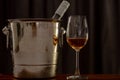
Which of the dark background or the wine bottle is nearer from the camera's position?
the wine bottle

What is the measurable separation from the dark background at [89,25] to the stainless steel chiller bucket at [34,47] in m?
1.22

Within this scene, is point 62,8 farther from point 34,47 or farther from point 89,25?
point 89,25

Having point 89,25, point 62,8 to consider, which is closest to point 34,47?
point 62,8

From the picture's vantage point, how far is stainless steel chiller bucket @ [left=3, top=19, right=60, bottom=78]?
2.93 ft

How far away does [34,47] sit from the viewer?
0.89 m

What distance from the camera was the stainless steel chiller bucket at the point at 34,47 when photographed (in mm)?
892

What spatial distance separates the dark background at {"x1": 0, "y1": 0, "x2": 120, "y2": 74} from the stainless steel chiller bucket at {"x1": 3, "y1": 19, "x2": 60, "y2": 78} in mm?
1223

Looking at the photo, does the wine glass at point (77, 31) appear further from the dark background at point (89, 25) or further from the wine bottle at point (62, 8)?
the dark background at point (89, 25)

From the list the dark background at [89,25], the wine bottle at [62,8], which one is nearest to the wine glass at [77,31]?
the wine bottle at [62,8]

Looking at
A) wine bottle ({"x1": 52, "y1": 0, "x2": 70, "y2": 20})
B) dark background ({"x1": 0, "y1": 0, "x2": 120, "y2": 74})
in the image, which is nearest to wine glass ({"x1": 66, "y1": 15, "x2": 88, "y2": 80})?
wine bottle ({"x1": 52, "y1": 0, "x2": 70, "y2": 20})

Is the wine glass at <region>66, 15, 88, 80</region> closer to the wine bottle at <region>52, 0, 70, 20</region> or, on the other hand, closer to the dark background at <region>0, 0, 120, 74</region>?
the wine bottle at <region>52, 0, 70, 20</region>

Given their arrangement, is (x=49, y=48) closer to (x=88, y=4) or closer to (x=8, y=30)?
(x=8, y=30)

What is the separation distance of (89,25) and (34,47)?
1295 mm

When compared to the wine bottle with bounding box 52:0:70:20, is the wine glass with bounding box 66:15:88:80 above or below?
below
